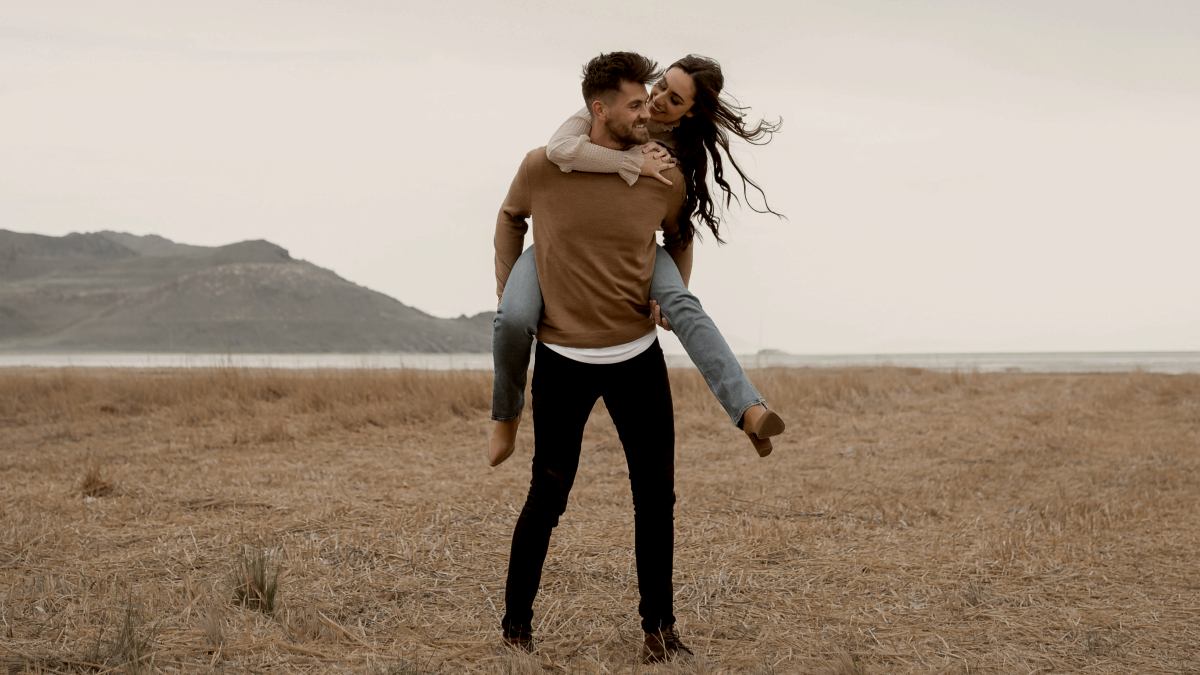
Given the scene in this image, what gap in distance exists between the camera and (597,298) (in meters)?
3.34

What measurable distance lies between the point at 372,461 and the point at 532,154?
6235 mm

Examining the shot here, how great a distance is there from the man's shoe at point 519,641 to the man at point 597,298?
291mm

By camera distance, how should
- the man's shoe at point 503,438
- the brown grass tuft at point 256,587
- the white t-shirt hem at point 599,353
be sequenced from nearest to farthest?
the white t-shirt hem at point 599,353
the man's shoe at point 503,438
the brown grass tuft at point 256,587

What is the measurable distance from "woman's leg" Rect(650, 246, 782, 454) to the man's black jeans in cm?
15

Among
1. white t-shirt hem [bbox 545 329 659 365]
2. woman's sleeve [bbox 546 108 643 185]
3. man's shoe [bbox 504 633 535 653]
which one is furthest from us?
man's shoe [bbox 504 633 535 653]

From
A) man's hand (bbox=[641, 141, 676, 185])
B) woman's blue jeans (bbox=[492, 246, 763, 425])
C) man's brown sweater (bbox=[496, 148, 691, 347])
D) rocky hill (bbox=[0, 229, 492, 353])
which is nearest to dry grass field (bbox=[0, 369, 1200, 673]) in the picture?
woman's blue jeans (bbox=[492, 246, 763, 425])

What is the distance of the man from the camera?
131 inches

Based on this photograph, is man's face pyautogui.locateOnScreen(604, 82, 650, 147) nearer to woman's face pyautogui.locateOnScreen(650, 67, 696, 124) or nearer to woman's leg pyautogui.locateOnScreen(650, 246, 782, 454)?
woman's face pyautogui.locateOnScreen(650, 67, 696, 124)

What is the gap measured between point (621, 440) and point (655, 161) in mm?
925

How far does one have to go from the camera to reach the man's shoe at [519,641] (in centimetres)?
371

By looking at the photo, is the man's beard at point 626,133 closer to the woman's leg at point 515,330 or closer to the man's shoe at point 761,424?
the woman's leg at point 515,330

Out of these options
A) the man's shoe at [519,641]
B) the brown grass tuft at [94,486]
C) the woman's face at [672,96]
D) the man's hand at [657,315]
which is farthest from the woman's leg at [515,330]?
the brown grass tuft at [94,486]

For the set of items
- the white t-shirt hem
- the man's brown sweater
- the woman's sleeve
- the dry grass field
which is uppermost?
the woman's sleeve

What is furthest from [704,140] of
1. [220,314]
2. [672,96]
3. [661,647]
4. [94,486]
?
[220,314]
